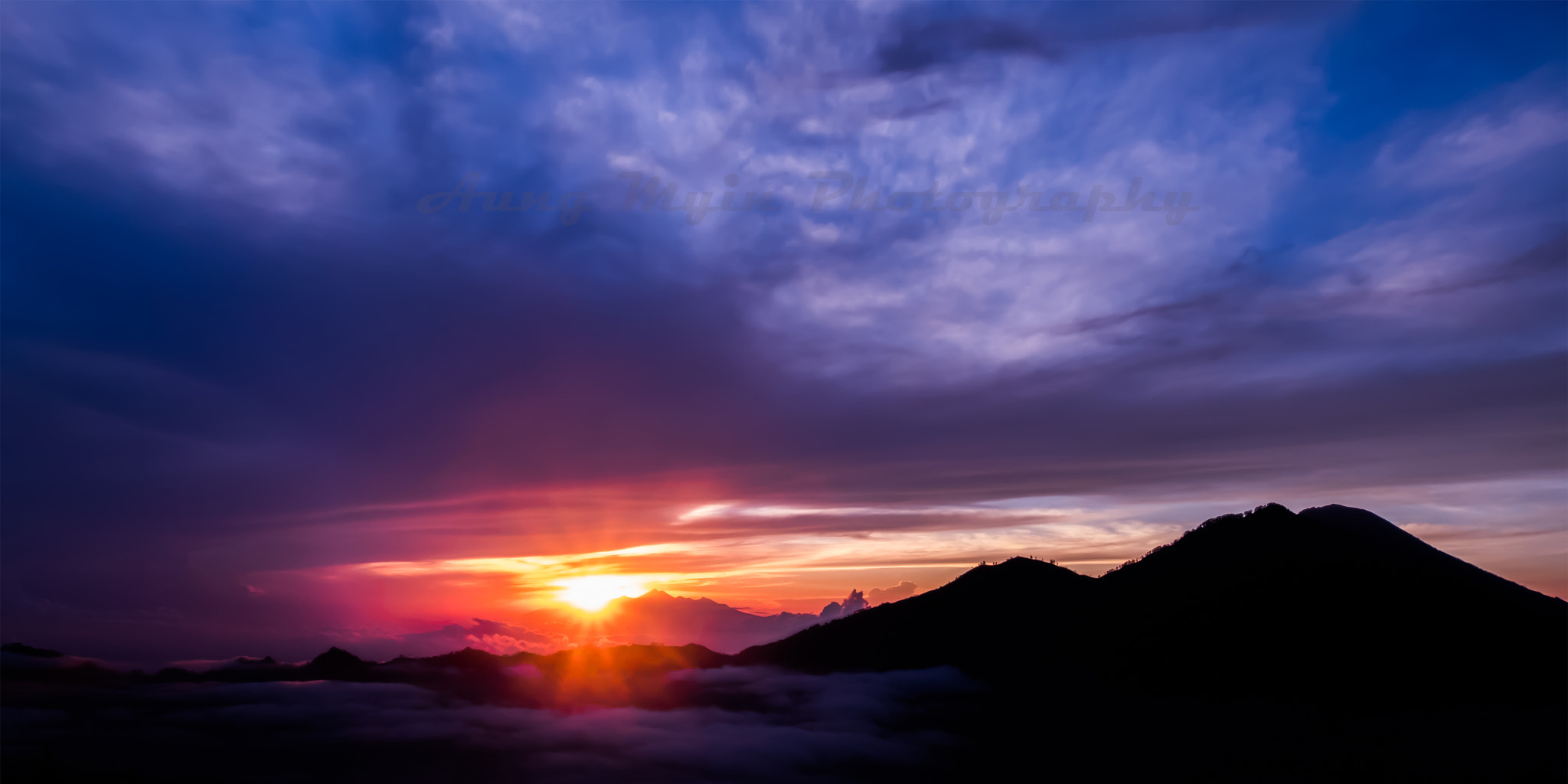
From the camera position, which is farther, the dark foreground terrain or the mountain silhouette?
the mountain silhouette

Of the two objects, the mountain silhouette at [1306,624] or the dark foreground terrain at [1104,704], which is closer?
the dark foreground terrain at [1104,704]

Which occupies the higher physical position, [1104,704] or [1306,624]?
[1306,624]

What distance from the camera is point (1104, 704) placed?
319 ft

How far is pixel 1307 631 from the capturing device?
3474 inches

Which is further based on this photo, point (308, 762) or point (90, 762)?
point (308, 762)

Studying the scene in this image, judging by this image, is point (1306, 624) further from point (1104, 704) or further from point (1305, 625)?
point (1104, 704)

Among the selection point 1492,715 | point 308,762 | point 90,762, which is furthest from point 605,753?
point 1492,715

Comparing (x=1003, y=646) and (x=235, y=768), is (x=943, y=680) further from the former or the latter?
(x=235, y=768)

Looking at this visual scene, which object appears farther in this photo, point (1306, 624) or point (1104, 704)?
point (1104, 704)

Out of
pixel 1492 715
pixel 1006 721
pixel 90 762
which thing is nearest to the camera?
pixel 1492 715

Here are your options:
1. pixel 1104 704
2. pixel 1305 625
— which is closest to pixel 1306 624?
pixel 1305 625

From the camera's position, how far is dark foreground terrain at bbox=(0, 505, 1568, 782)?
72750 millimetres

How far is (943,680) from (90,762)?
487 ft

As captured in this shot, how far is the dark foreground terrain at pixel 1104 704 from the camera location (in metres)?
72.8
